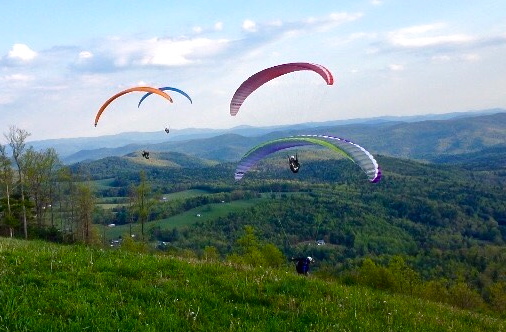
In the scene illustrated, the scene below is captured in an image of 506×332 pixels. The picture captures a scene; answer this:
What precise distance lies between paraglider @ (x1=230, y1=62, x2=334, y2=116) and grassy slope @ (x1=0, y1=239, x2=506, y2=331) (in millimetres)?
10231

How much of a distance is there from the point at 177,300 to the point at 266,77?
14.2 meters

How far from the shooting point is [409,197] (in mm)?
196375

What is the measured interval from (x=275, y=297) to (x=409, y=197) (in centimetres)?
19976

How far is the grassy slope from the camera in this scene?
285 inches

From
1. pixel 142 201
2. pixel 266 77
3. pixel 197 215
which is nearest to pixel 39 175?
pixel 142 201

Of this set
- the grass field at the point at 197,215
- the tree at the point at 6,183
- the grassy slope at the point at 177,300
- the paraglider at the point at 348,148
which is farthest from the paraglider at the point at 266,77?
the grass field at the point at 197,215

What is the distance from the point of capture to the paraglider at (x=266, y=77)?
19.0 metres

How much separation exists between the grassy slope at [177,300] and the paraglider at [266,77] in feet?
33.6

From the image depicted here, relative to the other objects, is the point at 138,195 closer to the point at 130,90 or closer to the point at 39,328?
the point at 130,90

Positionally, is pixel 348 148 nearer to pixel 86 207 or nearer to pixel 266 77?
pixel 266 77

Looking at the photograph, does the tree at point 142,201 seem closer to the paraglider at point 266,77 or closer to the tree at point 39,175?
the tree at point 39,175

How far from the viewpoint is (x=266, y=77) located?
2061 cm

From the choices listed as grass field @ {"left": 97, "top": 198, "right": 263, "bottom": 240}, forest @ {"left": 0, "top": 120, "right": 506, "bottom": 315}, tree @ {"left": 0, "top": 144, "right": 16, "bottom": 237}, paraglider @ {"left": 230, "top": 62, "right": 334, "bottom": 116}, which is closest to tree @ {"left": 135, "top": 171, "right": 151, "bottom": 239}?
forest @ {"left": 0, "top": 120, "right": 506, "bottom": 315}

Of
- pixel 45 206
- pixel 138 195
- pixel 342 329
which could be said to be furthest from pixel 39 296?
pixel 45 206
